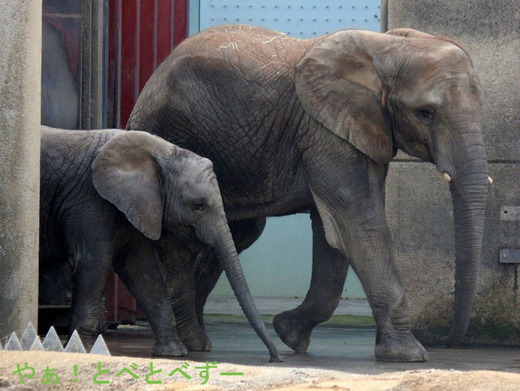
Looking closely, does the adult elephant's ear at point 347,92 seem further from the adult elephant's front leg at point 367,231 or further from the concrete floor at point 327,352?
the concrete floor at point 327,352

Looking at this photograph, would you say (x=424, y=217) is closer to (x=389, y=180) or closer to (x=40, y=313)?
(x=389, y=180)

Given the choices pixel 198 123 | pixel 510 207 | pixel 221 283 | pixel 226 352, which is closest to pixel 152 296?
pixel 226 352

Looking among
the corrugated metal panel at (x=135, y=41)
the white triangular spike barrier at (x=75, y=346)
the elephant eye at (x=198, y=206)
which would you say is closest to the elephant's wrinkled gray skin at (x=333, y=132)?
the elephant eye at (x=198, y=206)

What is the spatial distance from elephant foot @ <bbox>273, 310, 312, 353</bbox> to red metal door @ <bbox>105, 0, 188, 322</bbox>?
228 cm

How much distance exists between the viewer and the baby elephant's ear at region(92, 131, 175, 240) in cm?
836

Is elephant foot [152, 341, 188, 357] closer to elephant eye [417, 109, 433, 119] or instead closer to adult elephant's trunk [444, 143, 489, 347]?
adult elephant's trunk [444, 143, 489, 347]

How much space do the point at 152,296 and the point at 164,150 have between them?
3.06 feet


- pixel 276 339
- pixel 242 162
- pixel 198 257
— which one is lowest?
pixel 276 339

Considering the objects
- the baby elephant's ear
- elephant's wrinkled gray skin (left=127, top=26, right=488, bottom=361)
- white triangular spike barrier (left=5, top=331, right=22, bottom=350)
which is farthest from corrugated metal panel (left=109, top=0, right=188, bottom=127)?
Answer: white triangular spike barrier (left=5, top=331, right=22, bottom=350)

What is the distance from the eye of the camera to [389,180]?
9.78m

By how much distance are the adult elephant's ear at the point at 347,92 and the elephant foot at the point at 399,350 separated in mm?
1122

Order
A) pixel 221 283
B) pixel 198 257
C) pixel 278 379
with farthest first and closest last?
pixel 221 283 < pixel 198 257 < pixel 278 379

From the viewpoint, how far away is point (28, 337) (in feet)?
22.8

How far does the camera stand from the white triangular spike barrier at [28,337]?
691 centimetres
